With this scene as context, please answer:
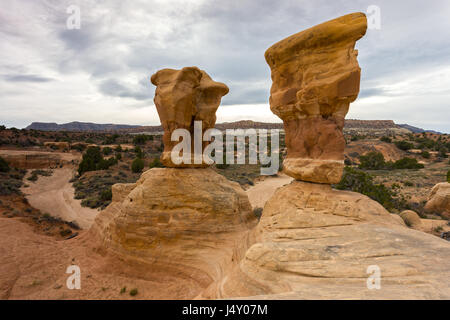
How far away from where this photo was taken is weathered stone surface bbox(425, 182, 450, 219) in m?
12.7

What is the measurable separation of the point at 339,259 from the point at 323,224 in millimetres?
1278

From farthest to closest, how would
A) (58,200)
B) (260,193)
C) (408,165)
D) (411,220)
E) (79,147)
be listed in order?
(79,147) → (408,165) → (260,193) → (58,200) → (411,220)

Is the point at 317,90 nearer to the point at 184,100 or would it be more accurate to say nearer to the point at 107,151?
the point at 184,100

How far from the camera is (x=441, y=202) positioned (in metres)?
→ 12.9

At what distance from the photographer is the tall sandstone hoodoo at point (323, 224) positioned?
3.16 meters

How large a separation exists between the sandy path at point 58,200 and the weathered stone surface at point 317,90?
1319 centimetres

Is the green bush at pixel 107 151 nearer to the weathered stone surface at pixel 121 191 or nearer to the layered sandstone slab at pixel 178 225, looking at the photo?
the weathered stone surface at pixel 121 191

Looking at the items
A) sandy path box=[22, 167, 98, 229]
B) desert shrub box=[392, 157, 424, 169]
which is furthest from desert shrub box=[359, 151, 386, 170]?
sandy path box=[22, 167, 98, 229]

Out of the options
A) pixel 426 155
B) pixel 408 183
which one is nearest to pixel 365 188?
pixel 408 183

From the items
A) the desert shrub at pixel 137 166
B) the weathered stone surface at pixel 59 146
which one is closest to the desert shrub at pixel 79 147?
the weathered stone surface at pixel 59 146

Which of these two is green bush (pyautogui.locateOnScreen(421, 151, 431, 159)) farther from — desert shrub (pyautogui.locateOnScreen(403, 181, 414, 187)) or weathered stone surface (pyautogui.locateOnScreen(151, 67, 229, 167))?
weathered stone surface (pyautogui.locateOnScreen(151, 67, 229, 167))

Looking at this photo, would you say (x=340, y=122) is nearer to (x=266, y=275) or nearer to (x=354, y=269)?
(x=354, y=269)

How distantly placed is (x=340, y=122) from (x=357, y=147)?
1753 inches
